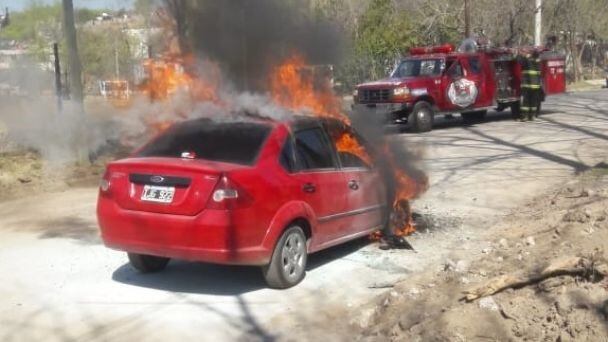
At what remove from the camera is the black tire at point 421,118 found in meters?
18.8

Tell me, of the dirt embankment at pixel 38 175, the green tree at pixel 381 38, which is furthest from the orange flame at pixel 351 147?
the green tree at pixel 381 38

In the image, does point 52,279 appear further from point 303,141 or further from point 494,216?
point 494,216

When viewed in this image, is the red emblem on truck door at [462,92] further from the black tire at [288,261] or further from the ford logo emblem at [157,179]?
the ford logo emblem at [157,179]

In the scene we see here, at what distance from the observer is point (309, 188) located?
6551 millimetres

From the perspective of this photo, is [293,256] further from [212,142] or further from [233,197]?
[212,142]

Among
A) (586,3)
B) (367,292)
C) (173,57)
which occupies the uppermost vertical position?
(586,3)

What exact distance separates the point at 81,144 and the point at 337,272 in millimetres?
8162

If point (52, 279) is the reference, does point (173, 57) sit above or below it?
above

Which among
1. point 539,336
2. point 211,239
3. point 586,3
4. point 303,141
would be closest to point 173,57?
point 303,141

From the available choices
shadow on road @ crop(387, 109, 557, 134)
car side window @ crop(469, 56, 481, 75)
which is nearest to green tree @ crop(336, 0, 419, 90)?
shadow on road @ crop(387, 109, 557, 134)

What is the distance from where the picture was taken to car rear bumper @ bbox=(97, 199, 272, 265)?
19.1 ft

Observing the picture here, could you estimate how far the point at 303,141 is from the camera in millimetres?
6766

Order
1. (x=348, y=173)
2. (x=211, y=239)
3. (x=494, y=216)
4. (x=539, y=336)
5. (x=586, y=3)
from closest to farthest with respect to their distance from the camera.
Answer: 1. (x=539, y=336)
2. (x=211, y=239)
3. (x=348, y=173)
4. (x=494, y=216)
5. (x=586, y=3)

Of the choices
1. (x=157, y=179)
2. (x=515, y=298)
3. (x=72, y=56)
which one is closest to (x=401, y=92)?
(x=72, y=56)
